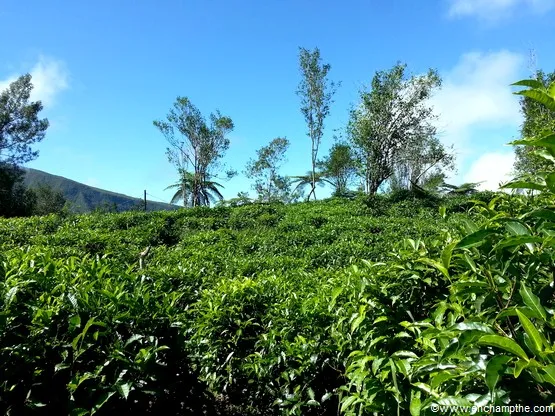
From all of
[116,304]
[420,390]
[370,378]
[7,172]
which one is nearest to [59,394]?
[116,304]

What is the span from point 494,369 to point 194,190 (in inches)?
1022

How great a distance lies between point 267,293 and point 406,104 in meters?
14.6

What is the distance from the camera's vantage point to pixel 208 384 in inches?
101

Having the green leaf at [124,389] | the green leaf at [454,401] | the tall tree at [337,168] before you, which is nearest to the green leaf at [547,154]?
the green leaf at [454,401]

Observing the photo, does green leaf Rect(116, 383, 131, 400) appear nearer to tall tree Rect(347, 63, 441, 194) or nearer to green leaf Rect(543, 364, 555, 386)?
green leaf Rect(543, 364, 555, 386)

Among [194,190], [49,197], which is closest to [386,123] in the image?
[194,190]

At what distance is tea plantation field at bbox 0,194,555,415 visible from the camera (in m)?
1.10

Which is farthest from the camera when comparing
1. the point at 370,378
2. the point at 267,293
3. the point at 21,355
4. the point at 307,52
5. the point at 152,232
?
the point at 307,52

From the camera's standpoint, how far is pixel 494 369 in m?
0.91

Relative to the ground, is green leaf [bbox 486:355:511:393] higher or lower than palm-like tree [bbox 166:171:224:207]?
lower

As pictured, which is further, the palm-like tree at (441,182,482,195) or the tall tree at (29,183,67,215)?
the tall tree at (29,183,67,215)

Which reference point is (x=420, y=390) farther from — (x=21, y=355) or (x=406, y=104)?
(x=406, y=104)

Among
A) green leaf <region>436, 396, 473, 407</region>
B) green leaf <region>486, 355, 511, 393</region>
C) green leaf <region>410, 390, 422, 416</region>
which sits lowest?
green leaf <region>410, 390, 422, 416</region>

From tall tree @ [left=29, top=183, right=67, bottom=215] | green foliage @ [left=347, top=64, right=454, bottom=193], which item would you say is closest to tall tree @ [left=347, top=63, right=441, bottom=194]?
green foliage @ [left=347, top=64, right=454, bottom=193]
